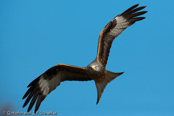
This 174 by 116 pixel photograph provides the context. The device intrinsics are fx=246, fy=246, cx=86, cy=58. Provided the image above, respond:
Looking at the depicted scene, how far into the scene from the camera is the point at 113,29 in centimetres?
968

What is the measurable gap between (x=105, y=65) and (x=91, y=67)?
2.49 ft

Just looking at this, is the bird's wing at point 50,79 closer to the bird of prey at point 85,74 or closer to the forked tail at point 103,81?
the bird of prey at point 85,74

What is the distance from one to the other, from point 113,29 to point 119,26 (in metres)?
0.32

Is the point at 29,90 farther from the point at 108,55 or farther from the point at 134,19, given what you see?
the point at 134,19

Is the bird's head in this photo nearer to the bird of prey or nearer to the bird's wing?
the bird of prey

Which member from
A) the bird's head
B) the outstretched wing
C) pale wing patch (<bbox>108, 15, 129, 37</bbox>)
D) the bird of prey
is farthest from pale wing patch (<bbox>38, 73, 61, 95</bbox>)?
pale wing patch (<bbox>108, 15, 129, 37</bbox>)

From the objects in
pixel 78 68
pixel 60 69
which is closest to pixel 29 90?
pixel 60 69

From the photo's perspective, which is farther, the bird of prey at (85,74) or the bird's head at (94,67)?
the bird of prey at (85,74)

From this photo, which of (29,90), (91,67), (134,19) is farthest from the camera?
(134,19)

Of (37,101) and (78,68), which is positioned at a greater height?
(78,68)

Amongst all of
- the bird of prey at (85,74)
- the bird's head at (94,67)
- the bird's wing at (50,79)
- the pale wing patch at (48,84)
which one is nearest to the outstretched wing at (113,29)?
the bird of prey at (85,74)

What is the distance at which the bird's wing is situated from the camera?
9.15 metres

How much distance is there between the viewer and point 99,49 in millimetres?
9148

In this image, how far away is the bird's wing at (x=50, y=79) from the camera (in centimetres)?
915
